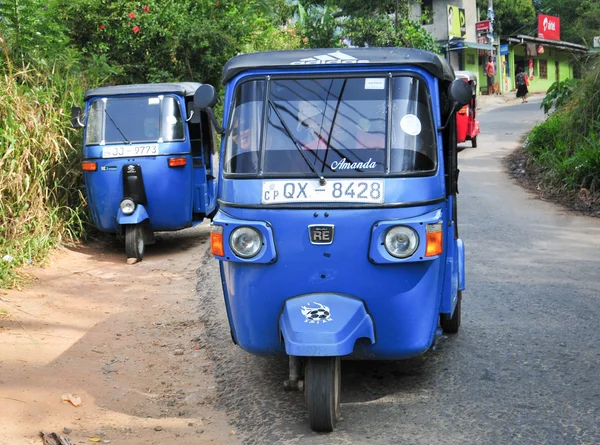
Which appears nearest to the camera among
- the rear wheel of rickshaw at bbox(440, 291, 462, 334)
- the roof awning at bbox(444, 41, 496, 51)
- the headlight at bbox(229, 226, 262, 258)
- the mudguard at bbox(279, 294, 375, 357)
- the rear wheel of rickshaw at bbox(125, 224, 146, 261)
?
the mudguard at bbox(279, 294, 375, 357)

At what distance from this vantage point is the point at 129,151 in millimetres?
10430

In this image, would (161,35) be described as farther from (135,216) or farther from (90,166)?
(135,216)

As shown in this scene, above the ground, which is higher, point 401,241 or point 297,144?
point 297,144

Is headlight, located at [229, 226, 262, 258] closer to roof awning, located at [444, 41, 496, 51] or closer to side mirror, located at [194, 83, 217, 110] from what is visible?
side mirror, located at [194, 83, 217, 110]

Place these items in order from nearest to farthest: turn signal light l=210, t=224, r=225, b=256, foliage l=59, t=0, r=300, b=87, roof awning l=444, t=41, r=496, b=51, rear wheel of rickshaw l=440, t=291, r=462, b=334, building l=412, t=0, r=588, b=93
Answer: turn signal light l=210, t=224, r=225, b=256, rear wheel of rickshaw l=440, t=291, r=462, b=334, foliage l=59, t=0, r=300, b=87, roof awning l=444, t=41, r=496, b=51, building l=412, t=0, r=588, b=93

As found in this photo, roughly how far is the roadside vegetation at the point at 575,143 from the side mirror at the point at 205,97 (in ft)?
31.2

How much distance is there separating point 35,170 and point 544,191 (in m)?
8.78

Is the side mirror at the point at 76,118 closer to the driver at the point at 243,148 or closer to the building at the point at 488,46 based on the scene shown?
the driver at the point at 243,148

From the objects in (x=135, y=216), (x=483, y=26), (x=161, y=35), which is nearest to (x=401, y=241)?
(x=135, y=216)

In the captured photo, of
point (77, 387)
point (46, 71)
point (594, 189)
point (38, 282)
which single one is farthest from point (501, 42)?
point (77, 387)

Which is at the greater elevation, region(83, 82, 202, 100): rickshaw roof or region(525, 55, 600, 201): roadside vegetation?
region(83, 82, 202, 100): rickshaw roof

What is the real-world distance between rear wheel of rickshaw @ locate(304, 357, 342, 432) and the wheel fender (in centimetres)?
611

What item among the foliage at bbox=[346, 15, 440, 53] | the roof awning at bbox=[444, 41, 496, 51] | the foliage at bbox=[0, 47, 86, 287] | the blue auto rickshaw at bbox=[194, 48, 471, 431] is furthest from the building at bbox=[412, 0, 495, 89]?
the blue auto rickshaw at bbox=[194, 48, 471, 431]

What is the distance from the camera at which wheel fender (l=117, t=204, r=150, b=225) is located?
1027cm
